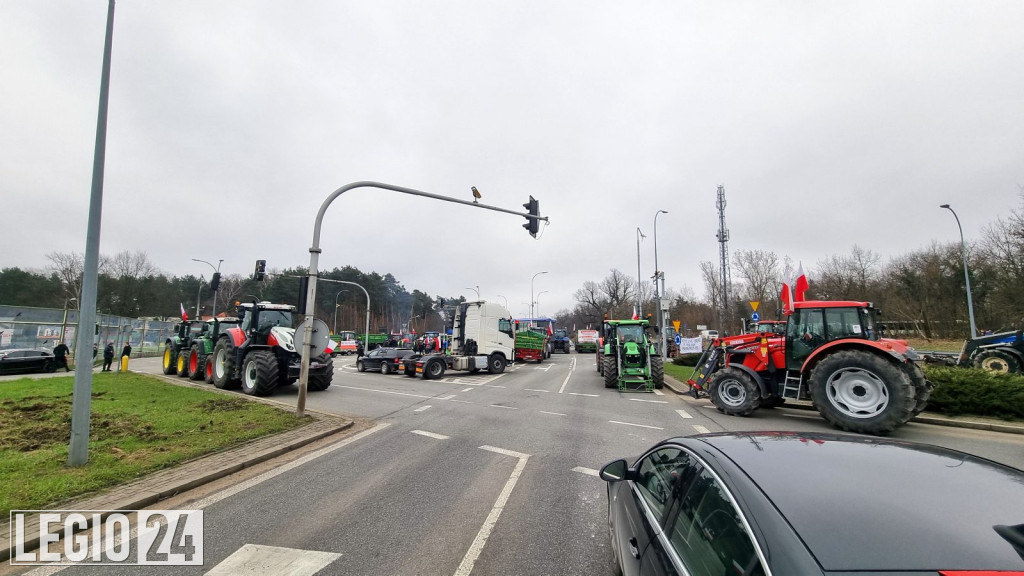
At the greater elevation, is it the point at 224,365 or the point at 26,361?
the point at 224,365

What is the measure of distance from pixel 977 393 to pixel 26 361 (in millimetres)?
33815

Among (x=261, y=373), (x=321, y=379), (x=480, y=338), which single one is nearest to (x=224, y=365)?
(x=261, y=373)

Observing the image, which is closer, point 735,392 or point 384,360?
point 735,392

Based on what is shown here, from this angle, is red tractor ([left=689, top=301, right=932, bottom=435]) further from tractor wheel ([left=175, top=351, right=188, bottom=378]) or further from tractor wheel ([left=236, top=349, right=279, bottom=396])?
tractor wheel ([left=175, top=351, right=188, bottom=378])

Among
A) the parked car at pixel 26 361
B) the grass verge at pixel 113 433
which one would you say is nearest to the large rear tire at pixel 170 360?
the parked car at pixel 26 361

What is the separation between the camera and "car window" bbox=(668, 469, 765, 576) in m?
1.57

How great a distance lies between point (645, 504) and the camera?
2.58 meters

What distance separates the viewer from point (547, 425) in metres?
8.94

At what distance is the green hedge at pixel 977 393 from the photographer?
840 cm

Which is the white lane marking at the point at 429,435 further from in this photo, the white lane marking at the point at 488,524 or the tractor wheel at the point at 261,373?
the tractor wheel at the point at 261,373

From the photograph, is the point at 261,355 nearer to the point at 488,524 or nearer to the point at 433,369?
the point at 433,369

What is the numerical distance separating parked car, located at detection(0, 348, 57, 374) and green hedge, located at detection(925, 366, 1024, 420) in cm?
3307

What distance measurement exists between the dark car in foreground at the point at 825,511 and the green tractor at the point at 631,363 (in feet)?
43.6

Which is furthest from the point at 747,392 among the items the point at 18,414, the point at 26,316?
the point at 26,316
